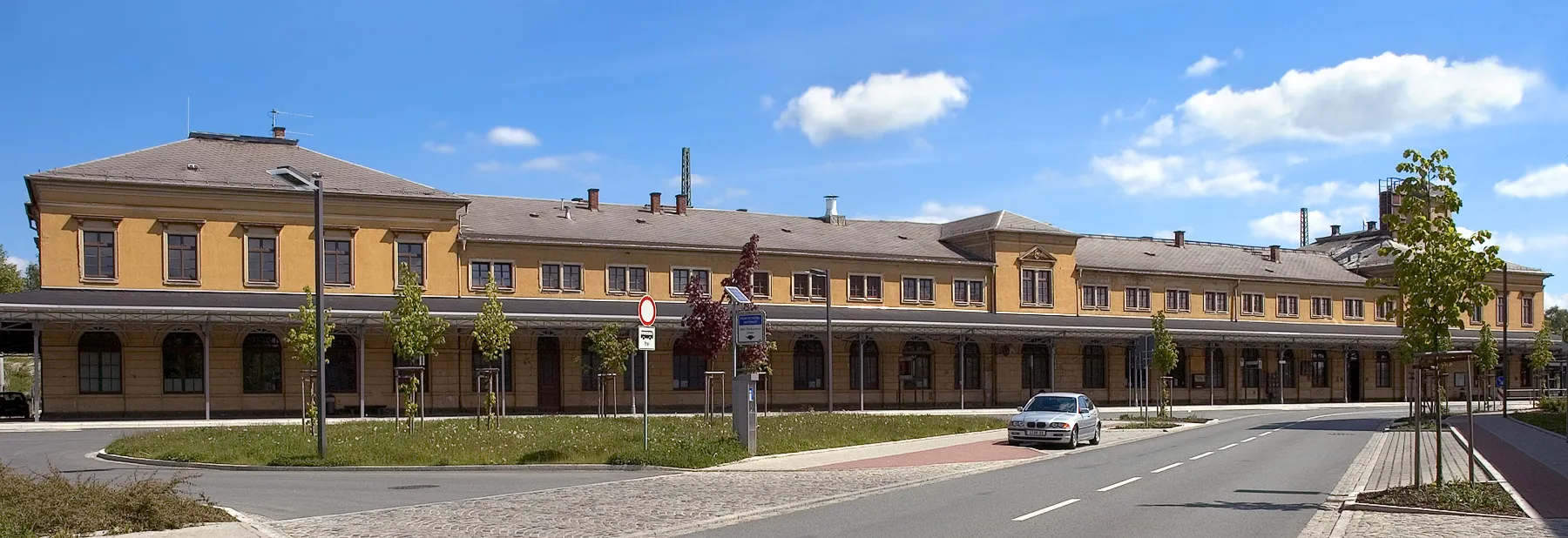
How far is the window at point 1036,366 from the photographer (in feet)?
190

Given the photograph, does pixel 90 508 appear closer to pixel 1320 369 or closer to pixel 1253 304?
pixel 1253 304

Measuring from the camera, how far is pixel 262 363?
137 ft

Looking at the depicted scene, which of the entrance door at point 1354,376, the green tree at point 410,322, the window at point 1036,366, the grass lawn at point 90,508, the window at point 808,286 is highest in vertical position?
the window at point 808,286

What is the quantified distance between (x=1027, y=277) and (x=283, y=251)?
109 ft

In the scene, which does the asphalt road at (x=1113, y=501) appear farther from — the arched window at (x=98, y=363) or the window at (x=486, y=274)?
the arched window at (x=98, y=363)

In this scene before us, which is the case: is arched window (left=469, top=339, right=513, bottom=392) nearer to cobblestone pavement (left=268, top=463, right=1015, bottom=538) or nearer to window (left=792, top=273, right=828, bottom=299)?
window (left=792, top=273, right=828, bottom=299)

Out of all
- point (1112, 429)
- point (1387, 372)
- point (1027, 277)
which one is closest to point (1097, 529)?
point (1112, 429)

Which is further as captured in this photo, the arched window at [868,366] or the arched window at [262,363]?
the arched window at [868,366]

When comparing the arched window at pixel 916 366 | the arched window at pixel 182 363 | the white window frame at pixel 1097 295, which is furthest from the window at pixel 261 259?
the white window frame at pixel 1097 295

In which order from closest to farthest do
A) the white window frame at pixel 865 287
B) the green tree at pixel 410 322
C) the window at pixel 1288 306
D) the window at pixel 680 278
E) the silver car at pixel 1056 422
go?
the silver car at pixel 1056 422 < the green tree at pixel 410 322 < the window at pixel 680 278 < the white window frame at pixel 865 287 < the window at pixel 1288 306

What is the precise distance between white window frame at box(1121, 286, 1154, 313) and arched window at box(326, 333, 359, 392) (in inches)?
1473

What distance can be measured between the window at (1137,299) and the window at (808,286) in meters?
17.9

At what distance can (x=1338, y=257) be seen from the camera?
262 ft

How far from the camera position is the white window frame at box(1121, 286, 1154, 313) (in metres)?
63.7
